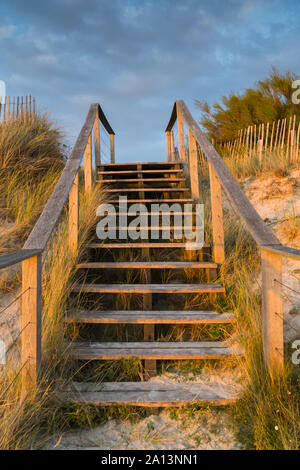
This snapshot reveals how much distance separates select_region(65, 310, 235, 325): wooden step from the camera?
241 centimetres

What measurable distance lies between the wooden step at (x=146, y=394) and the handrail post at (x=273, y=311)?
0.32m

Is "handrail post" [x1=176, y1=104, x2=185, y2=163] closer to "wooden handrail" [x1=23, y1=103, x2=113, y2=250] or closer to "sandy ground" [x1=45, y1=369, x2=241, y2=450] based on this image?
"wooden handrail" [x1=23, y1=103, x2=113, y2=250]

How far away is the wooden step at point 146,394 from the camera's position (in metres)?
1.85

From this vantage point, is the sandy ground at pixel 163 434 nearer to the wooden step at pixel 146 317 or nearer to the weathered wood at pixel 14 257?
the wooden step at pixel 146 317

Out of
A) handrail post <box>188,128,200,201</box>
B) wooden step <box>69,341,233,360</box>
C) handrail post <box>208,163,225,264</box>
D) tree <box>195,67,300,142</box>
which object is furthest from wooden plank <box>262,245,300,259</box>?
tree <box>195,67,300,142</box>

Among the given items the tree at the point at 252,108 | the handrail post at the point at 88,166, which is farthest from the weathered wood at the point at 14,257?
the tree at the point at 252,108

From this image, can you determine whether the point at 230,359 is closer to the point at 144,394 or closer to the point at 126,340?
the point at 144,394

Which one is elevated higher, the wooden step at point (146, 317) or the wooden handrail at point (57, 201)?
the wooden handrail at point (57, 201)

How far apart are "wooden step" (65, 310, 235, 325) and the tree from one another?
8.10m

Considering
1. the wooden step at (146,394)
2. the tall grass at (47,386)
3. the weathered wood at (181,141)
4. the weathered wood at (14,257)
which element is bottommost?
the wooden step at (146,394)

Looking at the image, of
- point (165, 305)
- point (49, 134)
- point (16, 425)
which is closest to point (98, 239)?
point (165, 305)

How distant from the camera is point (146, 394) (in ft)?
6.33

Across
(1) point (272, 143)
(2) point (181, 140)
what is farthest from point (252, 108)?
(2) point (181, 140)

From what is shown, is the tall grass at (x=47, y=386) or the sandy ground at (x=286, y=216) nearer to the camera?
the tall grass at (x=47, y=386)
